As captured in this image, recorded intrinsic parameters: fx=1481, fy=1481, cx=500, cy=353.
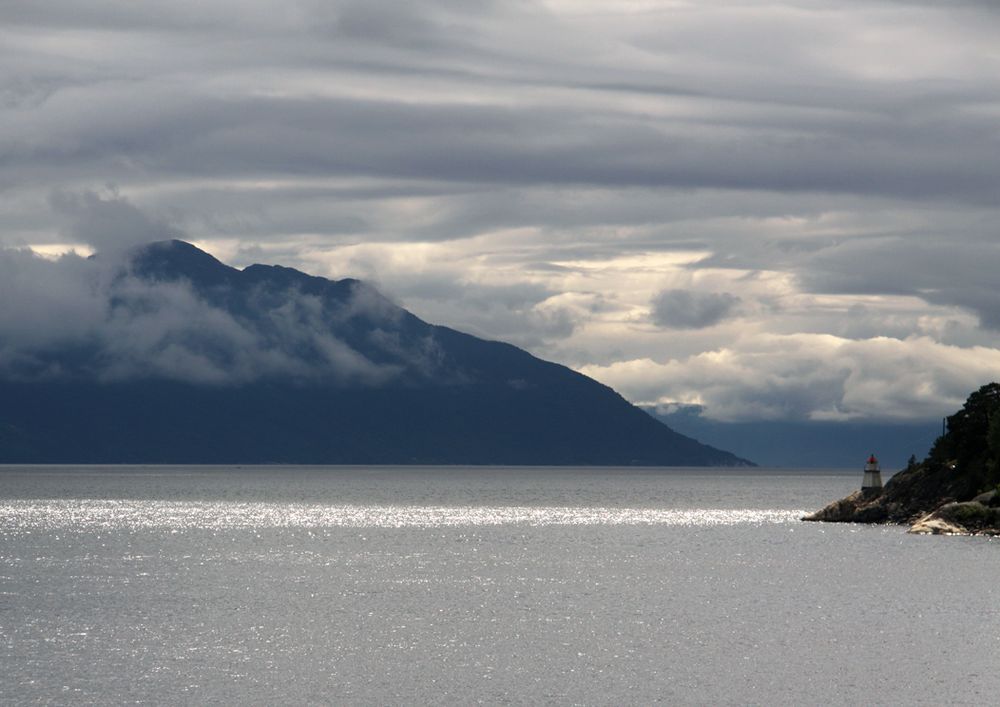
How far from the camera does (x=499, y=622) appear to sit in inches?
3204

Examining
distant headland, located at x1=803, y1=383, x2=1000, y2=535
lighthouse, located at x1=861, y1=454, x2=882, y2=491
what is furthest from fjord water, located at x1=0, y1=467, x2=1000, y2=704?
lighthouse, located at x1=861, y1=454, x2=882, y2=491

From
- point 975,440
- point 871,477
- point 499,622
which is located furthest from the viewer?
point 871,477

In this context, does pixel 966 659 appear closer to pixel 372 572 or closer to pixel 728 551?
pixel 372 572

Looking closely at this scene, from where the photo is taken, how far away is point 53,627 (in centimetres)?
7762

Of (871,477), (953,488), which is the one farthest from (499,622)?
(871,477)

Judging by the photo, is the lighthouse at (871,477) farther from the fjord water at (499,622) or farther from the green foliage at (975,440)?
the fjord water at (499,622)

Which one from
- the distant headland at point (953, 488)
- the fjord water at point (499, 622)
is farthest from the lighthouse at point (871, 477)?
the fjord water at point (499, 622)

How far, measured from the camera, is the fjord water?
6144cm

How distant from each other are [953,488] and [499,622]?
91650 millimetres

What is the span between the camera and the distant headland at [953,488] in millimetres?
146375

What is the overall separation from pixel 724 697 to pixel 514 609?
29.1 m

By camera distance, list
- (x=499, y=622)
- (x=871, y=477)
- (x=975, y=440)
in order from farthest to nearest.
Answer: (x=871, y=477) < (x=975, y=440) < (x=499, y=622)

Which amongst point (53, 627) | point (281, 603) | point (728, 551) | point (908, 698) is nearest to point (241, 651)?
point (53, 627)

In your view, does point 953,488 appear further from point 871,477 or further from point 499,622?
point 499,622
